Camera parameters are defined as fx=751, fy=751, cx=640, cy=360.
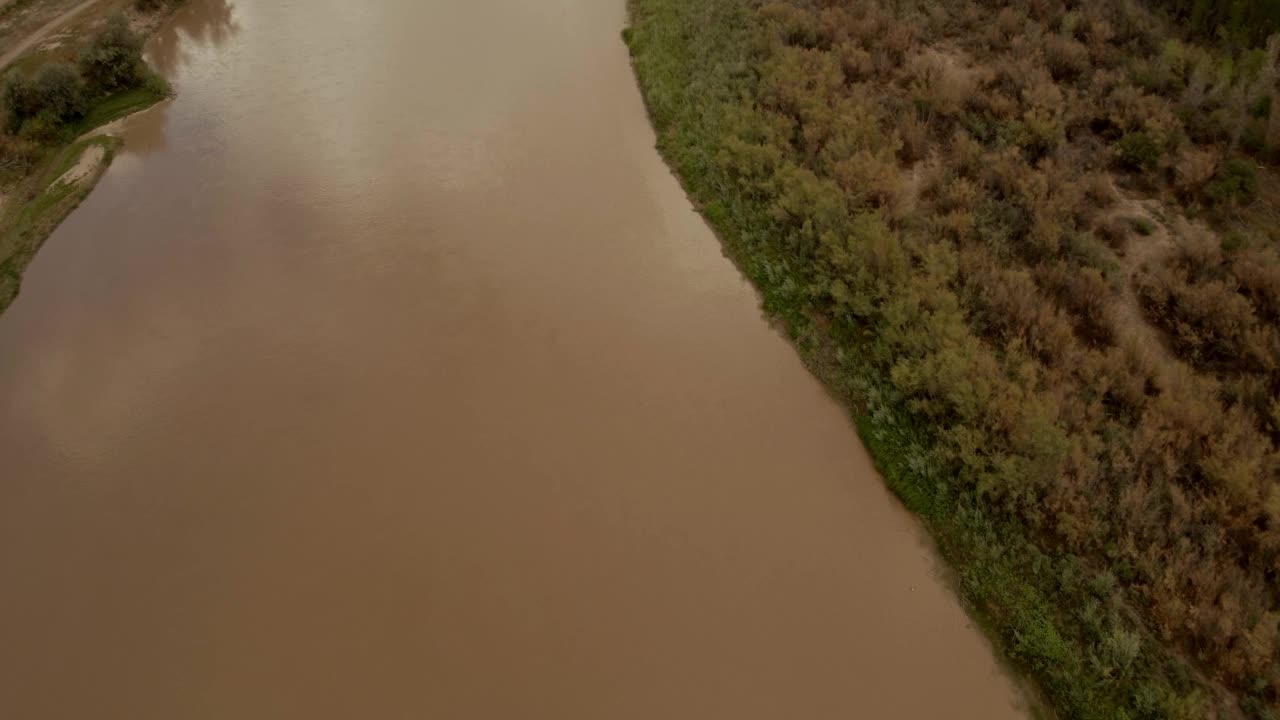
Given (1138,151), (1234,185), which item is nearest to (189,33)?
(1138,151)

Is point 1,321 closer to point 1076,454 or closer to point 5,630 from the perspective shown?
point 5,630

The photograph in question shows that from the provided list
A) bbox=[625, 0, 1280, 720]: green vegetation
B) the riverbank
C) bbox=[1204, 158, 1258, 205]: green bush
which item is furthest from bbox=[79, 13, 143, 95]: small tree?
bbox=[1204, 158, 1258, 205]: green bush

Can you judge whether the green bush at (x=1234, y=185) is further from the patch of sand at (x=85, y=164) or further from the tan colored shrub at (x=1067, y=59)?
the patch of sand at (x=85, y=164)

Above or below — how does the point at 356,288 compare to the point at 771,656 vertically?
above

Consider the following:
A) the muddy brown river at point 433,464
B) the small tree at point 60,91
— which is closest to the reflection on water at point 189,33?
the small tree at point 60,91

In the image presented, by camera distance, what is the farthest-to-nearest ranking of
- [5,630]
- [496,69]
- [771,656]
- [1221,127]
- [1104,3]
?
[496,69]
[1104,3]
[1221,127]
[5,630]
[771,656]

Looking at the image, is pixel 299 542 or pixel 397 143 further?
pixel 397 143

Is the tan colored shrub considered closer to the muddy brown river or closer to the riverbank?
the muddy brown river

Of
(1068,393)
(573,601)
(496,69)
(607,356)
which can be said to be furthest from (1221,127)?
(496,69)
